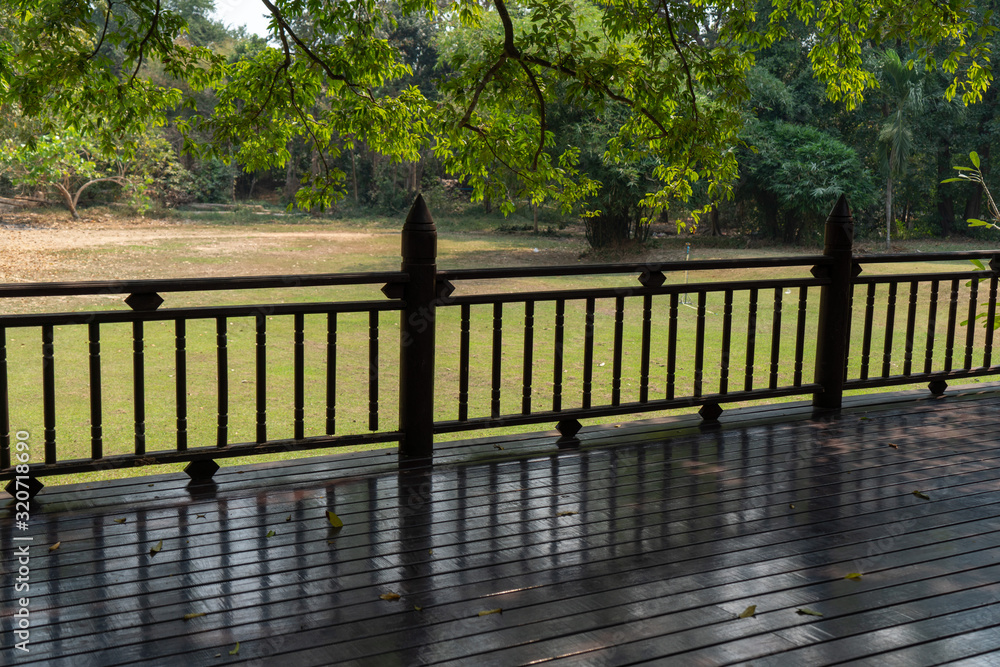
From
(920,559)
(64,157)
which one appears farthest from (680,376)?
(64,157)

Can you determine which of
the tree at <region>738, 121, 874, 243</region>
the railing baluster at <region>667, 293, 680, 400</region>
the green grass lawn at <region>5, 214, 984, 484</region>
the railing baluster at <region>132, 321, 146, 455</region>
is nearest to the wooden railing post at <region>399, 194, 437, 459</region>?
the railing baluster at <region>132, 321, 146, 455</region>

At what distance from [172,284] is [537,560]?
1732 mm

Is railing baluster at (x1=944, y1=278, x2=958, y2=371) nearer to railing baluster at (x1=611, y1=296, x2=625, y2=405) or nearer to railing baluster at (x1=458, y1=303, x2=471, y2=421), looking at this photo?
railing baluster at (x1=611, y1=296, x2=625, y2=405)

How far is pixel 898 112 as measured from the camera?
2288 cm

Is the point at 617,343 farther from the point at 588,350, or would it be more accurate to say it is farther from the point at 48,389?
the point at 48,389

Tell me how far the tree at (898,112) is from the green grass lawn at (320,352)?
374cm

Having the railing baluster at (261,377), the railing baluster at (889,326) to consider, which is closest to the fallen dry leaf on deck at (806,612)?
the railing baluster at (261,377)

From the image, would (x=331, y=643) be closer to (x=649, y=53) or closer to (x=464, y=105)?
(x=464, y=105)

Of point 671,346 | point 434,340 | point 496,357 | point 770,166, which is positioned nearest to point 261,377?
point 434,340

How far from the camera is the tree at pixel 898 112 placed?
23.0 m

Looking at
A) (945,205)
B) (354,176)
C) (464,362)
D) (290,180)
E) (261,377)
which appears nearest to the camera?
(261,377)

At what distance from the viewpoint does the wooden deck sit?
8.08ft

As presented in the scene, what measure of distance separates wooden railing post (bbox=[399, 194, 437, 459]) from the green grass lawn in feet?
5.09

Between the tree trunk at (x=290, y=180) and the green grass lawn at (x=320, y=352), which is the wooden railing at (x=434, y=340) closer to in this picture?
the green grass lawn at (x=320, y=352)
